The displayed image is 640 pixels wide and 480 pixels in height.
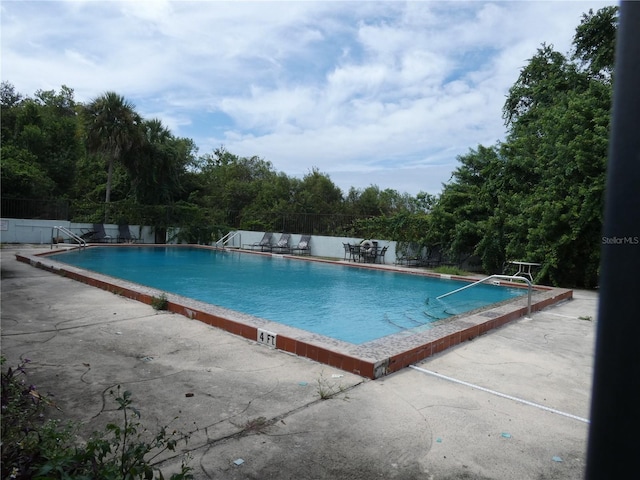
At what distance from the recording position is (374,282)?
→ 11852 mm

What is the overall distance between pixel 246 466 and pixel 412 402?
4.88 feet

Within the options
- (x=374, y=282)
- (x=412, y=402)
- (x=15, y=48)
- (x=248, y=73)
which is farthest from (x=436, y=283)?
(x=15, y=48)

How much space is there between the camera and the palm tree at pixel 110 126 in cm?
2078

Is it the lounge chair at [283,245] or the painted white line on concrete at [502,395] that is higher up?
the lounge chair at [283,245]

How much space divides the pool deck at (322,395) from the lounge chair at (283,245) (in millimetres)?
13860

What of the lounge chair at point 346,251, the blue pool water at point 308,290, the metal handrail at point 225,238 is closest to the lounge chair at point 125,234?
the blue pool water at point 308,290

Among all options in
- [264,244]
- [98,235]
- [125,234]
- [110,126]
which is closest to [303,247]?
[264,244]

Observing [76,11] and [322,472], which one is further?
[76,11]

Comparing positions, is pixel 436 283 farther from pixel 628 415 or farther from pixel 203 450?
pixel 628 415

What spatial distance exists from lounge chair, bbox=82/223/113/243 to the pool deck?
14.7 meters

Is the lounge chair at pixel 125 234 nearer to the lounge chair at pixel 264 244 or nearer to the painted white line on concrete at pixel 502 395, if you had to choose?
the lounge chair at pixel 264 244

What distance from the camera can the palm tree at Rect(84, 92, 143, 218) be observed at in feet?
68.2

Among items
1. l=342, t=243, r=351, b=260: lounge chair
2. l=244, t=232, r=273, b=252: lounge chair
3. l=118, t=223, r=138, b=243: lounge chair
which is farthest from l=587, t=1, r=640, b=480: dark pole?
l=118, t=223, r=138, b=243: lounge chair

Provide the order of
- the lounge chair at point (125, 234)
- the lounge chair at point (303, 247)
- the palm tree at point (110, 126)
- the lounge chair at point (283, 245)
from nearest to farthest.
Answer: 1. the lounge chair at point (303, 247)
2. the lounge chair at point (283, 245)
3. the lounge chair at point (125, 234)
4. the palm tree at point (110, 126)
